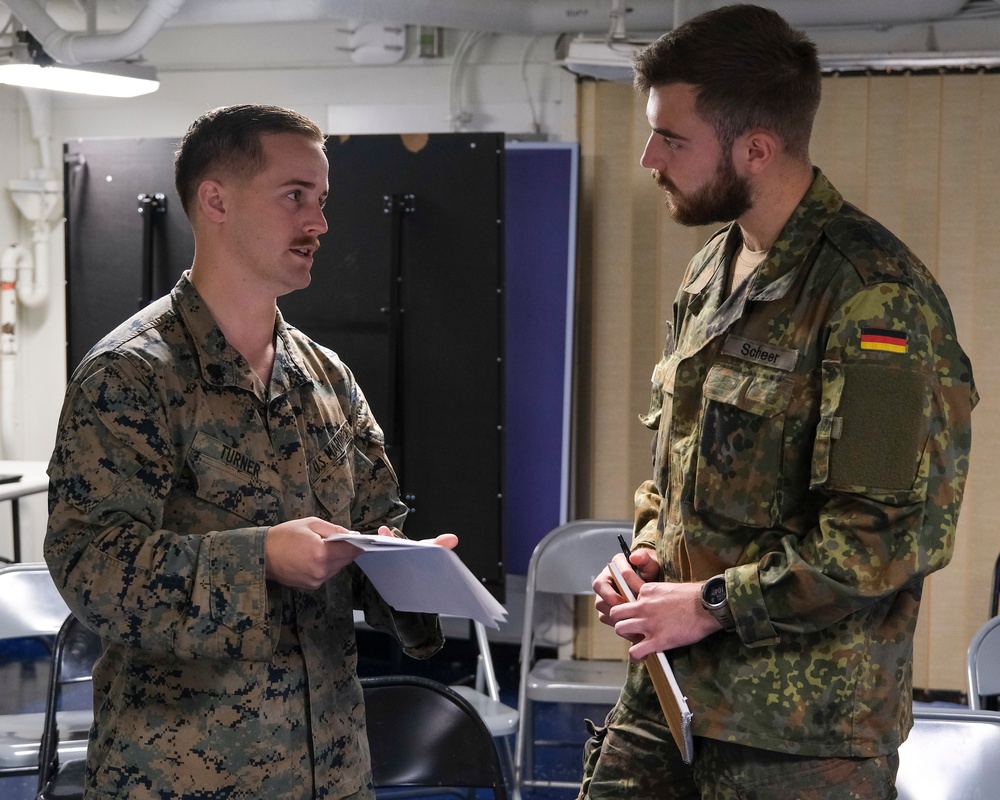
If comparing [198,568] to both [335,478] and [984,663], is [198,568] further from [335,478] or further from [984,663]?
[984,663]

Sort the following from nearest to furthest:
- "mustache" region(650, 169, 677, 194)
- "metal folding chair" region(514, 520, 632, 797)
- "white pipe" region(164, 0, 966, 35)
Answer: "mustache" region(650, 169, 677, 194) → "metal folding chair" region(514, 520, 632, 797) → "white pipe" region(164, 0, 966, 35)

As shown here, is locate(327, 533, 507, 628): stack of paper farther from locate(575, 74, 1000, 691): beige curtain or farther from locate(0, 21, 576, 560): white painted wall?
locate(0, 21, 576, 560): white painted wall

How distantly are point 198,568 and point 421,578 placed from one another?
318 mm

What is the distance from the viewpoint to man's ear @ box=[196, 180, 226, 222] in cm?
168

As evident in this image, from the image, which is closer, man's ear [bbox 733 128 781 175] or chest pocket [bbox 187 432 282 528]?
chest pocket [bbox 187 432 282 528]

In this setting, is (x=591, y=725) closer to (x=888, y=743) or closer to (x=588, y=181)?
(x=888, y=743)

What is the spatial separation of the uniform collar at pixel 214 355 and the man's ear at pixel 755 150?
0.80 meters

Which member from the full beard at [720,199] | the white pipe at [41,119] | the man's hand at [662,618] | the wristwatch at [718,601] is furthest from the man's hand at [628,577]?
the white pipe at [41,119]

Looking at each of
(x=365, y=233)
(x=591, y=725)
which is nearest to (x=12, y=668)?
(x=365, y=233)

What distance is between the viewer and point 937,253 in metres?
4.75

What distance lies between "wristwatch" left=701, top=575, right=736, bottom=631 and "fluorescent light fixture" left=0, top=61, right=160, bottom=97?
11.7ft

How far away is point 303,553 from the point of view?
59.3 inches

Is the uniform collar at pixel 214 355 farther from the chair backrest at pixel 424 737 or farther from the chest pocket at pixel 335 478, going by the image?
the chair backrest at pixel 424 737

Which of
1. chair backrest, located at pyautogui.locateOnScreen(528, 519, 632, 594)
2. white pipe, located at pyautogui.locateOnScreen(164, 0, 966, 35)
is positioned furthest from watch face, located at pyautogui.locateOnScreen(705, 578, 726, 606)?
white pipe, located at pyautogui.locateOnScreen(164, 0, 966, 35)
